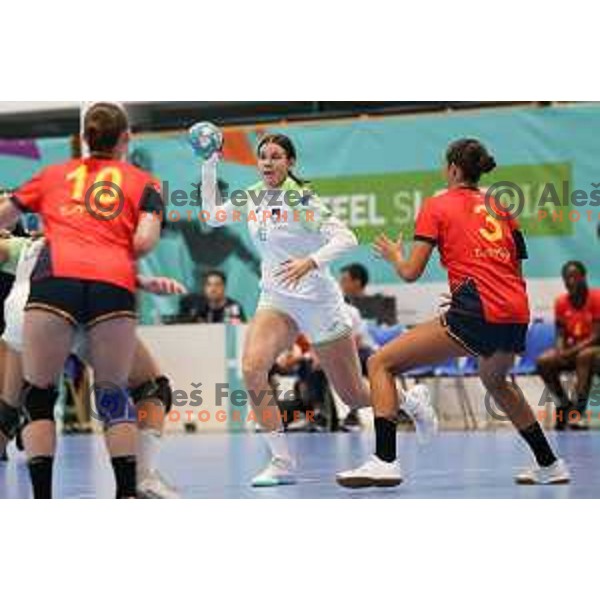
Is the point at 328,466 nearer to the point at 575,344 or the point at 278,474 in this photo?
the point at 278,474

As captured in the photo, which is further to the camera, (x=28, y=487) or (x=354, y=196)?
(x=354, y=196)

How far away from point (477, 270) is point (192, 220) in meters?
10.2

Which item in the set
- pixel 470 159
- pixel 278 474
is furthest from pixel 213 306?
pixel 470 159

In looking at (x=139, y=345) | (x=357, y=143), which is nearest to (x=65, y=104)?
(x=357, y=143)

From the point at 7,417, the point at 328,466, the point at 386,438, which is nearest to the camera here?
the point at 386,438

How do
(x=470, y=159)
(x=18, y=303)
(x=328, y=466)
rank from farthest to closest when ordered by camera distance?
(x=328, y=466) → (x=18, y=303) → (x=470, y=159)

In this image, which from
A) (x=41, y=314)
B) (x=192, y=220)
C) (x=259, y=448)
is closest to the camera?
(x=41, y=314)

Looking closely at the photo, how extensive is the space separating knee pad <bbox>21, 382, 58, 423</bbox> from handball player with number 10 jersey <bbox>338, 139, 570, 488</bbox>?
2247 mm

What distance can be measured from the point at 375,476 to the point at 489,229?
63.7 inches

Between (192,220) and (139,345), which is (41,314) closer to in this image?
(139,345)

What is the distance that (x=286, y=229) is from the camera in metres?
9.71

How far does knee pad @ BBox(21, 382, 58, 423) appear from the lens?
22.9 ft

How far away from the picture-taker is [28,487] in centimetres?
943

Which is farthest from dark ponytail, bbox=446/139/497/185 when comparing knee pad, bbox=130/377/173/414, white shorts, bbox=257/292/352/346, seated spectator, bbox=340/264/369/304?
seated spectator, bbox=340/264/369/304
